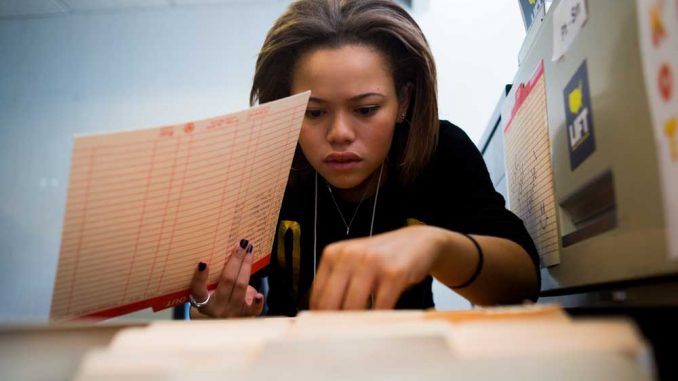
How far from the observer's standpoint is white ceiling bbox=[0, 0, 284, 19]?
200 cm

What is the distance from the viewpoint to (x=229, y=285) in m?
0.59

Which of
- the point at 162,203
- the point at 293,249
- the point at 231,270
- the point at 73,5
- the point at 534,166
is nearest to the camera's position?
the point at 162,203

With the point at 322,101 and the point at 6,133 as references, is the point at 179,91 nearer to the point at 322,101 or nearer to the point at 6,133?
the point at 6,133

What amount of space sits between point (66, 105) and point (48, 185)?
362 millimetres

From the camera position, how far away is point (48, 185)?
2033 millimetres

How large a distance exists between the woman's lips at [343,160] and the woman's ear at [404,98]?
0.58 ft

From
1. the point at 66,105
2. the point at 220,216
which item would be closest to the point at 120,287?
the point at 220,216

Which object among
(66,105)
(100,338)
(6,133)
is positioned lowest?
(100,338)

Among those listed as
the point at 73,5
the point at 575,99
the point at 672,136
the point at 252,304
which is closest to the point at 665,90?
the point at 672,136

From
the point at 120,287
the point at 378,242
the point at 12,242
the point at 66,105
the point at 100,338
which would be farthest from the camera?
the point at 66,105

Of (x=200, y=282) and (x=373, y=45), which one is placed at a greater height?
(x=373, y=45)

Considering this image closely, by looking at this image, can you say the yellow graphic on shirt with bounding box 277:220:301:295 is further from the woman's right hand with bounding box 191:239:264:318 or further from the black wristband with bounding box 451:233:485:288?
the black wristband with bounding box 451:233:485:288

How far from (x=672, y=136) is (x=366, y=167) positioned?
0.48 m

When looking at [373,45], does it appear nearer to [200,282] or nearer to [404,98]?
[404,98]
